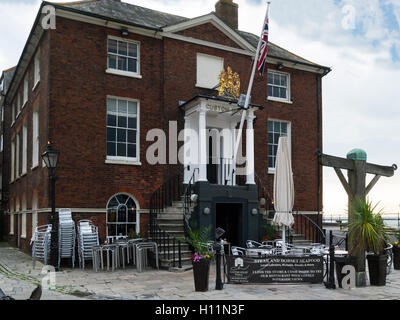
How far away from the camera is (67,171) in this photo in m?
14.0

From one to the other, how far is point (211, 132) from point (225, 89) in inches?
64.5

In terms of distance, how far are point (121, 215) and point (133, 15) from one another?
293 inches

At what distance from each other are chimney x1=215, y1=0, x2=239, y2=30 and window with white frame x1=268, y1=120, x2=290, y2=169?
4753 mm

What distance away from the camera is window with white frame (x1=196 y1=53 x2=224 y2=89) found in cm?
1675

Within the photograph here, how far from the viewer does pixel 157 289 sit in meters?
9.33

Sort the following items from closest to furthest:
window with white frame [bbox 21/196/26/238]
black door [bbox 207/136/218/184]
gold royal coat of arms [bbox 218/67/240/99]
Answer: gold royal coat of arms [bbox 218/67/240/99] → black door [bbox 207/136/218/184] → window with white frame [bbox 21/196/26/238]

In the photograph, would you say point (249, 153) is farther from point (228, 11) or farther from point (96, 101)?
point (228, 11)

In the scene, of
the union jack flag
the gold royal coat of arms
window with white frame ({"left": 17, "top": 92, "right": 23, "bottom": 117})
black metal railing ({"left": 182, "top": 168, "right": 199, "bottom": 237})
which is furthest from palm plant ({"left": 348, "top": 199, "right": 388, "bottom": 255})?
window with white frame ({"left": 17, "top": 92, "right": 23, "bottom": 117})

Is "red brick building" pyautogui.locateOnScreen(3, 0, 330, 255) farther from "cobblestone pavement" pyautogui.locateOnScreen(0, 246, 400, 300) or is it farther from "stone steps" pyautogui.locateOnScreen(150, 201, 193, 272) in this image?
"cobblestone pavement" pyautogui.locateOnScreen(0, 246, 400, 300)

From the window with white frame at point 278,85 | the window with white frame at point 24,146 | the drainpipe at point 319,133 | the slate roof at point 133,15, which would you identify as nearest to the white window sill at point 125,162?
the slate roof at point 133,15

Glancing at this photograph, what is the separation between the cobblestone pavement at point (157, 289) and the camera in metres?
8.46

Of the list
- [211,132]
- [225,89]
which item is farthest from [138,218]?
[225,89]

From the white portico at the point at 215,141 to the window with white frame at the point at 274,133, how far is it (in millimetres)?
1690
